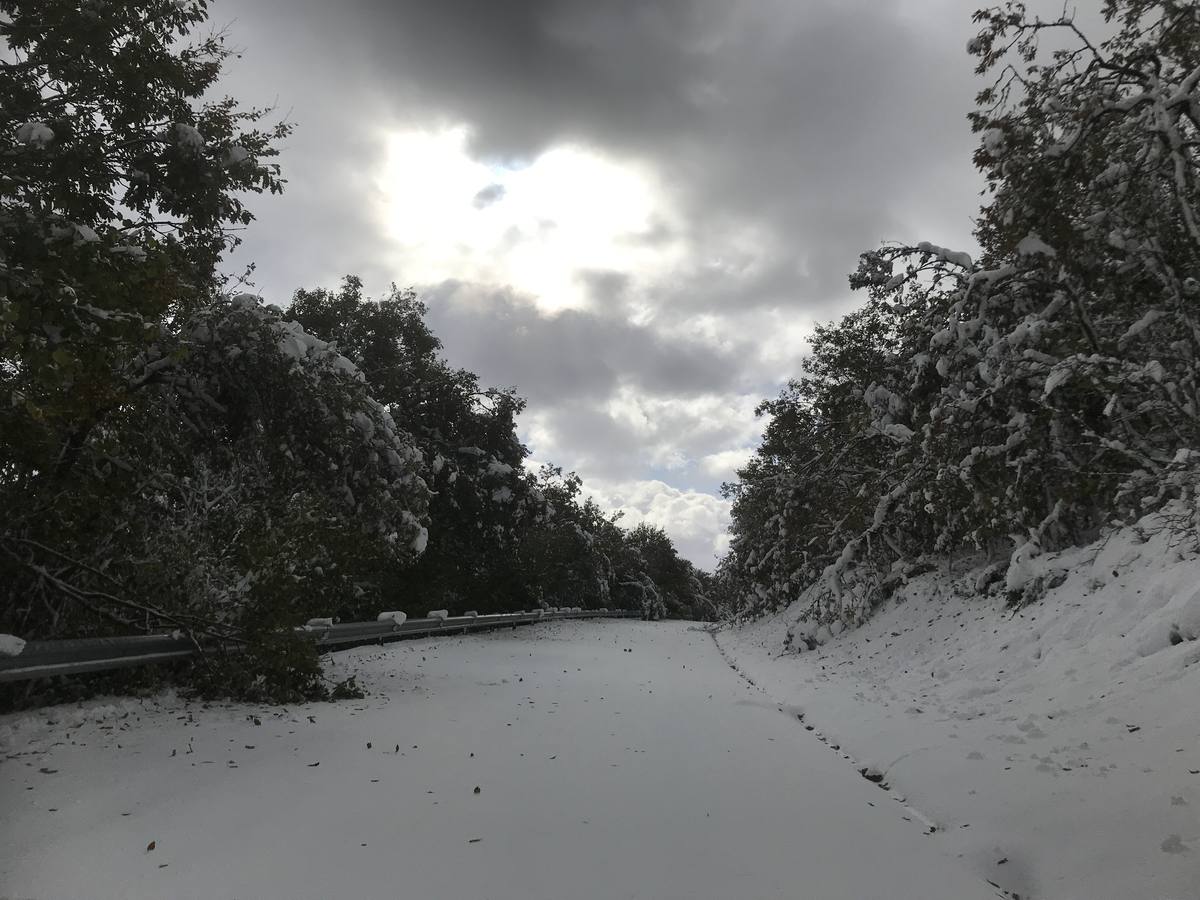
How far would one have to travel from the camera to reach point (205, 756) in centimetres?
478

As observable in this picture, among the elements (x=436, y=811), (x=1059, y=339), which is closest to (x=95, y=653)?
(x=436, y=811)

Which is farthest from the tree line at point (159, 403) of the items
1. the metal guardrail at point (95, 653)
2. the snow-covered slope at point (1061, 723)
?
the snow-covered slope at point (1061, 723)

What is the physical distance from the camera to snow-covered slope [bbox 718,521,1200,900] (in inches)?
129

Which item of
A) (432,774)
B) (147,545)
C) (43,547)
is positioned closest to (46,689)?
(43,547)

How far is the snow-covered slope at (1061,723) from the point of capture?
10.7ft

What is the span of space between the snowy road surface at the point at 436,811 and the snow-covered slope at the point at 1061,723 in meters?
0.41

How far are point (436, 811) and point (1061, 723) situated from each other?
4781 millimetres

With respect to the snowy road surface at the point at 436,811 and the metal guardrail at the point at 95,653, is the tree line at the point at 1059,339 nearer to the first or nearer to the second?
the snowy road surface at the point at 436,811

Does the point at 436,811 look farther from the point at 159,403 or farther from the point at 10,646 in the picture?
the point at 159,403

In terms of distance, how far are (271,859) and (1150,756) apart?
5011mm

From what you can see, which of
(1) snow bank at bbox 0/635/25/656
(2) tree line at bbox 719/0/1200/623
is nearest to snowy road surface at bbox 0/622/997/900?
(1) snow bank at bbox 0/635/25/656

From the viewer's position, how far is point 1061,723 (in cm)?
521

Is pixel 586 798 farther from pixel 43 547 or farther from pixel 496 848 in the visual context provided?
pixel 43 547

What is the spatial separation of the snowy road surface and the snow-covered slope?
1.34ft
